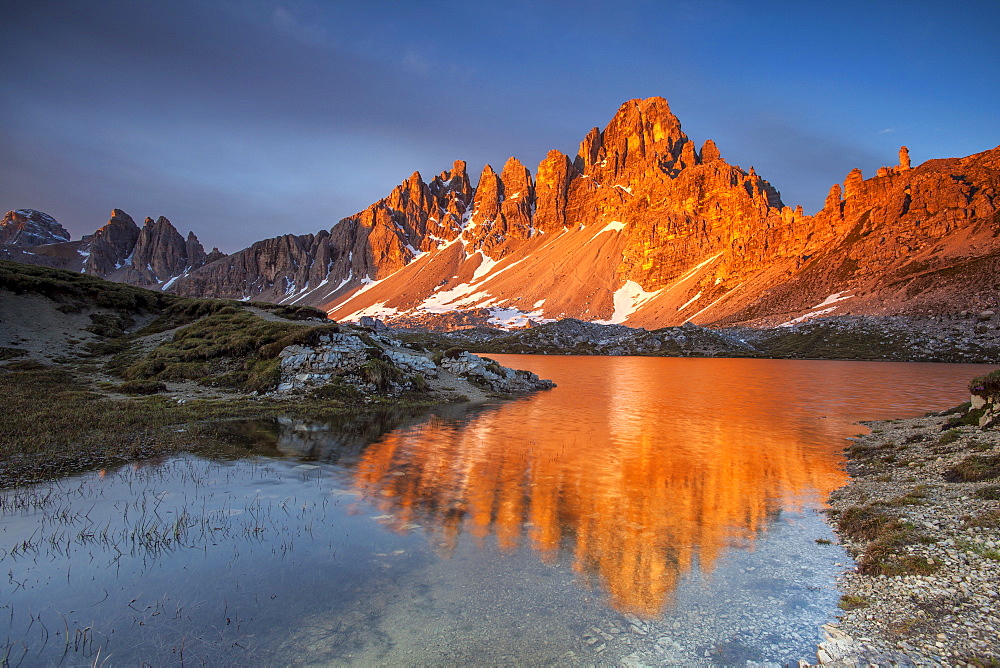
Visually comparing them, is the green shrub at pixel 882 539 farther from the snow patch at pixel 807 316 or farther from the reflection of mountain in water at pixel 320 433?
the snow patch at pixel 807 316

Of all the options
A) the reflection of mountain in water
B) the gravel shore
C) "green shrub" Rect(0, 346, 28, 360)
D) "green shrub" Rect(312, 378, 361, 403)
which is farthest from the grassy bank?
the gravel shore

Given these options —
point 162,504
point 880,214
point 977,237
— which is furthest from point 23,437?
point 880,214

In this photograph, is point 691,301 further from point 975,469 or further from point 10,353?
point 10,353

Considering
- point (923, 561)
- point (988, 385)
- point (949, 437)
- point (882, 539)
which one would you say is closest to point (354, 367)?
point (882, 539)

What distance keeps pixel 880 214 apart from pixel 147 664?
214 metres

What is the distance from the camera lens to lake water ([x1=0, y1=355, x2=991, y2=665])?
259 inches

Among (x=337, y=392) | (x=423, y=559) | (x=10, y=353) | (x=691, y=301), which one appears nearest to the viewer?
(x=423, y=559)

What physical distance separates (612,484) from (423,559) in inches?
288

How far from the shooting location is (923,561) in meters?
8.41

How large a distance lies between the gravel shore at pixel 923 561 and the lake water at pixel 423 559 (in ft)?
1.81

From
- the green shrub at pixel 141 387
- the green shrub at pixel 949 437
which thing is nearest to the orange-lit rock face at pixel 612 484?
the green shrub at pixel 949 437

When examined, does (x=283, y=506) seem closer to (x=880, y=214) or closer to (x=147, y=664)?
(x=147, y=664)

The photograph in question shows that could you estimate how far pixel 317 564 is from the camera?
8.87 m

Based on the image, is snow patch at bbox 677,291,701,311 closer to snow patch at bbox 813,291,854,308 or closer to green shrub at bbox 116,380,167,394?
snow patch at bbox 813,291,854,308
